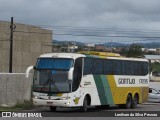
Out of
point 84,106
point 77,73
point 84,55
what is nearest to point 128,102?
point 84,106

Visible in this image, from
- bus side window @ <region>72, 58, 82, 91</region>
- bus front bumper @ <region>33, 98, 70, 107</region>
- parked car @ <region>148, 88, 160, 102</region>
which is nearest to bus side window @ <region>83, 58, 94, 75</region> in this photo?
bus side window @ <region>72, 58, 82, 91</region>

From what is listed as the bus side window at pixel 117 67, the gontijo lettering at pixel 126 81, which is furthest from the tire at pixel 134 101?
the bus side window at pixel 117 67

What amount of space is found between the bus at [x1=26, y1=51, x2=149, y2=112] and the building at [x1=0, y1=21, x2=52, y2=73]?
23.8 meters

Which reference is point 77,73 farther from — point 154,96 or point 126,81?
point 154,96

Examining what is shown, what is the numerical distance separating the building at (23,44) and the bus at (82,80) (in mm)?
23782

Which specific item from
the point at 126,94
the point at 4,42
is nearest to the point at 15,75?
→ the point at 126,94

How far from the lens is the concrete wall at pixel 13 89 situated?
97.9 feet

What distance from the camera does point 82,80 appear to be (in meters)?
26.5

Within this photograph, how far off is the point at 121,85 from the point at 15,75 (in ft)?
22.9

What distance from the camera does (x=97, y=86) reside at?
2839cm

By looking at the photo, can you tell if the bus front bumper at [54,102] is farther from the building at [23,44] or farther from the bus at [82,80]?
the building at [23,44]

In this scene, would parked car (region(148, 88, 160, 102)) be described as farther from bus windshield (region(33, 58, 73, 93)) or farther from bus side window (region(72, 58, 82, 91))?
bus windshield (region(33, 58, 73, 93))

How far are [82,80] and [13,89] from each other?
641 centimetres

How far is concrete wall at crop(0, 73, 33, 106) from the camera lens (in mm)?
29841
